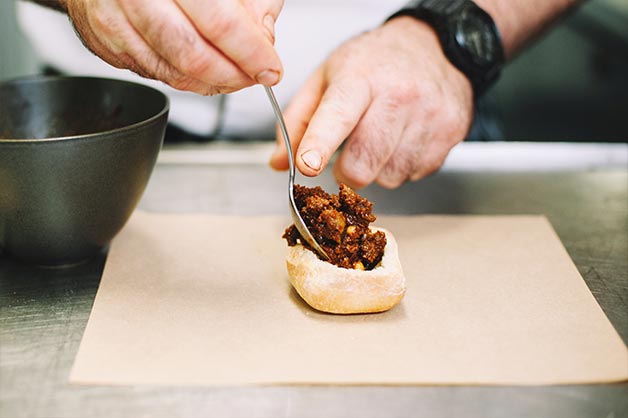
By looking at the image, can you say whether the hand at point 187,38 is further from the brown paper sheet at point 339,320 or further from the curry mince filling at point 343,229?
the brown paper sheet at point 339,320

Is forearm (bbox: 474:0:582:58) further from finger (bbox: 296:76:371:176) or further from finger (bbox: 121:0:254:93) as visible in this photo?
finger (bbox: 121:0:254:93)

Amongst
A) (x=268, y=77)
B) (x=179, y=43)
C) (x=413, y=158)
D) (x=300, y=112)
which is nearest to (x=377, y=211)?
(x=413, y=158)

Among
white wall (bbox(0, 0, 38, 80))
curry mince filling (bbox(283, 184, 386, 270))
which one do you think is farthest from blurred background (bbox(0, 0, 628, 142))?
curry mince filling (bbox(283, 184, 386, 270))

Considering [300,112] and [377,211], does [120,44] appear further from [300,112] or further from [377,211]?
[377,211]

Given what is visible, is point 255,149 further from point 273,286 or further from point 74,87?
point 273,286

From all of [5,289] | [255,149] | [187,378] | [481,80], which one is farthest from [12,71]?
[187,378]

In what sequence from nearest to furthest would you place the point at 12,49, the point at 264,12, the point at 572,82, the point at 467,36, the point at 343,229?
the point at 264,12 < the point at 343,229 < the point at 467,36 < the point at 12,49 < the point at 572,82
